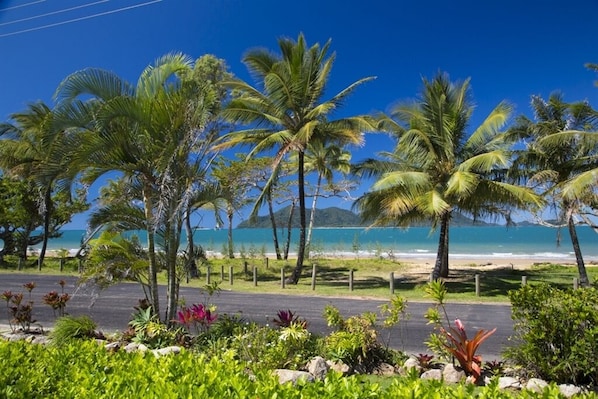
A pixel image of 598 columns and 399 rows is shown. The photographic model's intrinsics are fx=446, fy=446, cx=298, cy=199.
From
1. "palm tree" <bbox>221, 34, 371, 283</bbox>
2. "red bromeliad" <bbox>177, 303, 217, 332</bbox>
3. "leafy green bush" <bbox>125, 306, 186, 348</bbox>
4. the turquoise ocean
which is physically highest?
"palm tree" <bbox>221, 34, 371, 283</bbox>

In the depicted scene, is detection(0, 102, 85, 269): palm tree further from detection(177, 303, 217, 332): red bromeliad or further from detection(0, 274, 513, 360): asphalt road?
detection(177, 303, 217, 332): red bromeliad

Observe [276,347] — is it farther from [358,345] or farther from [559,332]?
[559,332]

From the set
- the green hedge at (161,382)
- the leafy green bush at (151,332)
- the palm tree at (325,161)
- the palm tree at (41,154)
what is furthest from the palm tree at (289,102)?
the green hedge at (161,382)

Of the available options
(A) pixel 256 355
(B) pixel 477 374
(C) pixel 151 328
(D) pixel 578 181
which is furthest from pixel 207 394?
(D) pixel 578 181

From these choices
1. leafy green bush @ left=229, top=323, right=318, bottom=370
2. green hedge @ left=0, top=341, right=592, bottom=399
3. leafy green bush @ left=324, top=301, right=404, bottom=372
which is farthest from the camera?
leafy green bush @ left=324, top=301, right=404, bottom=372

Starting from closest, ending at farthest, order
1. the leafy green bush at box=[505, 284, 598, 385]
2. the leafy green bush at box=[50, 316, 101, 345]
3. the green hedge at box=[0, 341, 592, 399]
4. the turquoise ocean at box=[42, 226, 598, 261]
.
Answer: the green hedge at box=[0, 341, 592, 399], the leafy green bush at box=[505, 284, 598, 385], the leafy green bush at box=[50, 316, 101, 345], the turquoise ocean at box=[42, 226, 598, 261]

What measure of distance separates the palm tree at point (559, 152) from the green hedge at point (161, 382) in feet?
47.8

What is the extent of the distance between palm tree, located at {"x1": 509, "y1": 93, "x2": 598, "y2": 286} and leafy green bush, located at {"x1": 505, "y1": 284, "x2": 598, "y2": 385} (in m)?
11.3

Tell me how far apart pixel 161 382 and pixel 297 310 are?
9.10 m

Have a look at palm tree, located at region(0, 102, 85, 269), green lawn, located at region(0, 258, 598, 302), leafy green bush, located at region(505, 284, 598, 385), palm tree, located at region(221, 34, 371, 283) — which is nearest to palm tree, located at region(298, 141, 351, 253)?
palm tree, located at region(221, 34, 371, 283)

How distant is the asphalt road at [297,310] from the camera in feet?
26.5

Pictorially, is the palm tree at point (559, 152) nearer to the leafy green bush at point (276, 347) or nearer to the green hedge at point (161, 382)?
the leafy green bush at point (276, 347)

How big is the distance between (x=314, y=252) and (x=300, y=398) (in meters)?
33.3

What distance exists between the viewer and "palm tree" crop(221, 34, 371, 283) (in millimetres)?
18625
